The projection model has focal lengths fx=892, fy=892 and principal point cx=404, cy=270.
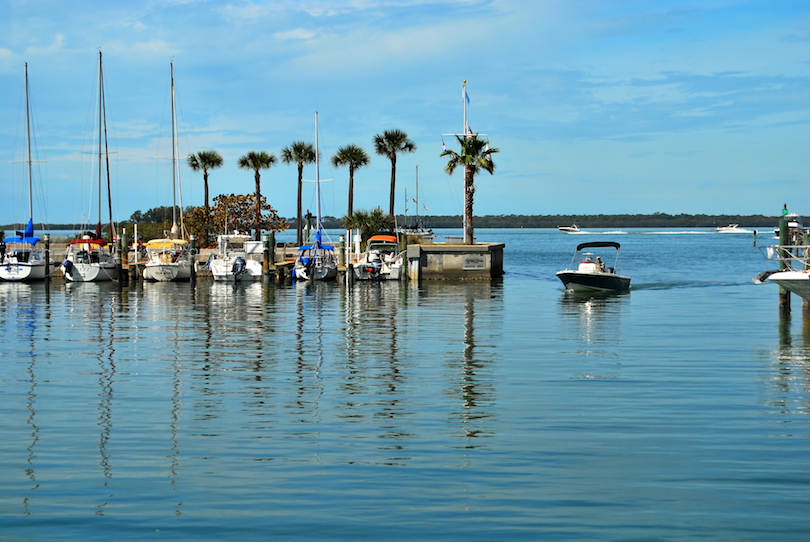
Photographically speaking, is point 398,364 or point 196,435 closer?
point 196,435

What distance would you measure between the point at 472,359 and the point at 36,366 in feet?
33.4

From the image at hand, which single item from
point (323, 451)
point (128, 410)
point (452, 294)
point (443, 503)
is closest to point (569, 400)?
point (323, 451)

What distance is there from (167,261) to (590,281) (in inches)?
1114

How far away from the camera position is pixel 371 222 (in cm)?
7481

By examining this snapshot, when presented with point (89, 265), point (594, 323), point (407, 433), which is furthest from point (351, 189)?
point (407, 433)

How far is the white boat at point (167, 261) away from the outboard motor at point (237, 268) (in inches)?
122

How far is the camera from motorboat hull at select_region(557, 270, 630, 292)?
4447cm

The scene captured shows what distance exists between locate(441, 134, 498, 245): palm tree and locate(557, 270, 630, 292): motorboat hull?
13.5 m

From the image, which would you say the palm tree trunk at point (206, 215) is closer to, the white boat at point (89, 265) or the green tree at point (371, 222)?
the green tree at point (371, 222)

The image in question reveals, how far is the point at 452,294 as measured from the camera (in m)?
44.7

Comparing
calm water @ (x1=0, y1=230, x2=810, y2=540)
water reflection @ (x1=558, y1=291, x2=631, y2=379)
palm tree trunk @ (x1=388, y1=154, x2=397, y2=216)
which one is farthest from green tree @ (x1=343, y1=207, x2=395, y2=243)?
calm water @ (x1=0, y1=230, x2=810, y2=540)

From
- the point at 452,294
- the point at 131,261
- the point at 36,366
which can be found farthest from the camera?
the point at 131,261

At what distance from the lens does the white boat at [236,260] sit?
2235 inches

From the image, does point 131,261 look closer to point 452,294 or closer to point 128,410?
point 452,294
